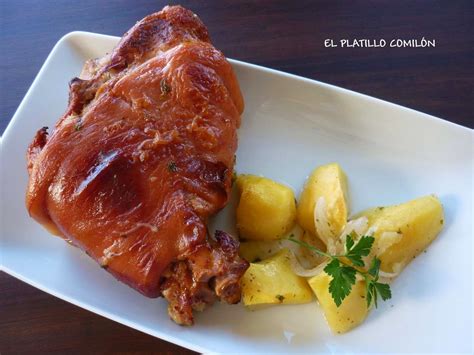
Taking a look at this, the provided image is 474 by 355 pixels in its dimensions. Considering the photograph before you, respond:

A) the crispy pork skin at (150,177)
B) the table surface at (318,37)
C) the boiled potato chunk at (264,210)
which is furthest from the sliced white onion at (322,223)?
the table surface at (318,37)

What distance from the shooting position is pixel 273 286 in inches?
73.7

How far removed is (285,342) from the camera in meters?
1.86

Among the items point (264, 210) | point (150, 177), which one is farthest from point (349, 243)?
point (150, 177)

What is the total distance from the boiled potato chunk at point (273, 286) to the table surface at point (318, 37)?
1.13 metres

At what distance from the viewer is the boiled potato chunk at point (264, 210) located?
2.00 m

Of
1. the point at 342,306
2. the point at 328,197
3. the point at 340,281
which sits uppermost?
the point at 328,197

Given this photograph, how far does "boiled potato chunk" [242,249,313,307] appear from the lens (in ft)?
6.09

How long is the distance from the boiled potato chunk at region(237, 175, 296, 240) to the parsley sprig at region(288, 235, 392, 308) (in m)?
0.19

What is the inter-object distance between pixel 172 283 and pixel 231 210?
525mm


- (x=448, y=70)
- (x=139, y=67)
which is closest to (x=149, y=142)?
(x=139, y=67)

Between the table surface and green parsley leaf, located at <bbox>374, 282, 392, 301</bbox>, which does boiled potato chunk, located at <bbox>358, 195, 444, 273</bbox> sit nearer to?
green parsley leaf, located at <bbox>374, 282, 392, 301</bbox>

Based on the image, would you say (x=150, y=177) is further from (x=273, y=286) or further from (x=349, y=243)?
(x=349, y=243)

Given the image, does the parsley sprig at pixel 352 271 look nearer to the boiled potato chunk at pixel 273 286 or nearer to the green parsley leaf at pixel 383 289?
the green parsley leaf at pixel 383 289

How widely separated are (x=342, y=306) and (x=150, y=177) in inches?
33.7
